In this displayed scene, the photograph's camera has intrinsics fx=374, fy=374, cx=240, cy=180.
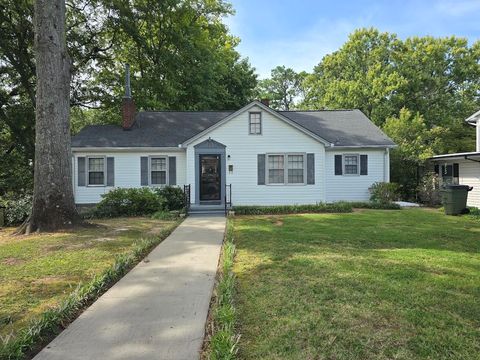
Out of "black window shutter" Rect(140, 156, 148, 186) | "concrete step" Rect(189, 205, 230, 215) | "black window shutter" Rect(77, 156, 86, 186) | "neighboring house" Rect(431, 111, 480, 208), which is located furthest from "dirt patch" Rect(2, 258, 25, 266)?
"neighboring house" Rect(431, 111, 480, 208)

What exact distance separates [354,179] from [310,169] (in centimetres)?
257

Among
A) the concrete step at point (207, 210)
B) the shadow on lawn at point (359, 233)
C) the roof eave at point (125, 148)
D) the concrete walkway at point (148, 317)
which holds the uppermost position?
the roof eave at point (125, 148)

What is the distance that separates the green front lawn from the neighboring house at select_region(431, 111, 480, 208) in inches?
522

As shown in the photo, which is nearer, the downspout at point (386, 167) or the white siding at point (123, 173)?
the white siding at point (123, 173)

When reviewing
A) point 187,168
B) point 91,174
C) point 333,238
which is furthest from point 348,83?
point 333,238

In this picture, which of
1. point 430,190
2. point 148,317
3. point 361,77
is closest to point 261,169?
point 430,190

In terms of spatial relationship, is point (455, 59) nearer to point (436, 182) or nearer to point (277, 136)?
point (436, 182)

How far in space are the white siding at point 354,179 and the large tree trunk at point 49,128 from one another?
1172 centimetres

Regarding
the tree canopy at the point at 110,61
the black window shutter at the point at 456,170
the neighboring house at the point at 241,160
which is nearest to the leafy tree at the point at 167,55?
the tree canopy at the point at 110,61

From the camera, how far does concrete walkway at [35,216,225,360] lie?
338 centimetres

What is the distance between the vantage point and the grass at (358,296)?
3408 mm

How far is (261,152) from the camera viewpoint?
16891 mm

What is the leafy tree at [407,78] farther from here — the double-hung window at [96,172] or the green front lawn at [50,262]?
the green front lawn at [50,262]

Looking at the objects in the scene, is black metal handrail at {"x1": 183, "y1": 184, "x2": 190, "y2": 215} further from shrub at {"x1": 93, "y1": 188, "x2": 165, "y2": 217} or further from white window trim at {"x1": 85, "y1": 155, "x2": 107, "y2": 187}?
white window trim at {"x1": 85, "y1": 155, "x2": 107, "y2": 187}
